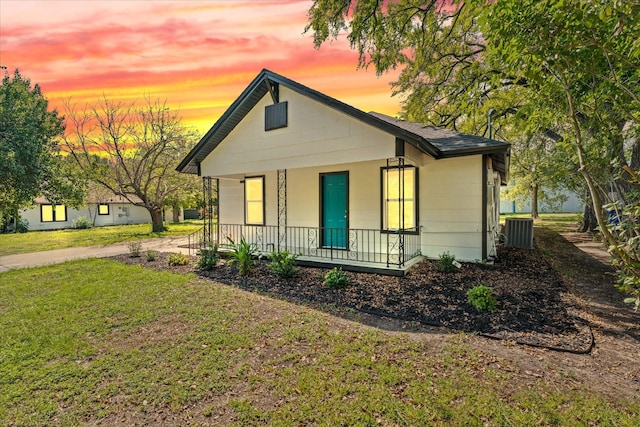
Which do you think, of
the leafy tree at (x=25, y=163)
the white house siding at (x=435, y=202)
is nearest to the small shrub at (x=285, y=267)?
the white house siding at (x=435, y=202)

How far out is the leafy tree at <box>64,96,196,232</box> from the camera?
19891 millimetres

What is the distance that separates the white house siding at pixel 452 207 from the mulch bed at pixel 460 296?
0.50 meters

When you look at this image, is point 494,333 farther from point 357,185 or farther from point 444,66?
point 444,66

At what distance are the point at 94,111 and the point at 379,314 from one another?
75.1ft

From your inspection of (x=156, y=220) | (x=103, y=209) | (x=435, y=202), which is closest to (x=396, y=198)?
(x=435, y=202)

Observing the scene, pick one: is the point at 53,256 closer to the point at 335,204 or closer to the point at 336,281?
the point at 335,204

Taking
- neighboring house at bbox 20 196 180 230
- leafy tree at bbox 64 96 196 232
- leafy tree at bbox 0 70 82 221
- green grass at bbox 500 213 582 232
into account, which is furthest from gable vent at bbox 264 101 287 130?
neighboring house at bbox 20 196 180 230

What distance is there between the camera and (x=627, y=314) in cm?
518

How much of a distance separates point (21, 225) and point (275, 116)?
25071 mm

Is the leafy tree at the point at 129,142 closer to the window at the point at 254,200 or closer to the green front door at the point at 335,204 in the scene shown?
the window at the point at 254,200

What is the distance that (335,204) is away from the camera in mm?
9750

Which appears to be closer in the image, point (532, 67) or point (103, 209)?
point (532, 67)

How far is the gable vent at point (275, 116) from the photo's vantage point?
29.2ft

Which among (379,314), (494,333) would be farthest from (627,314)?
(379,314)
